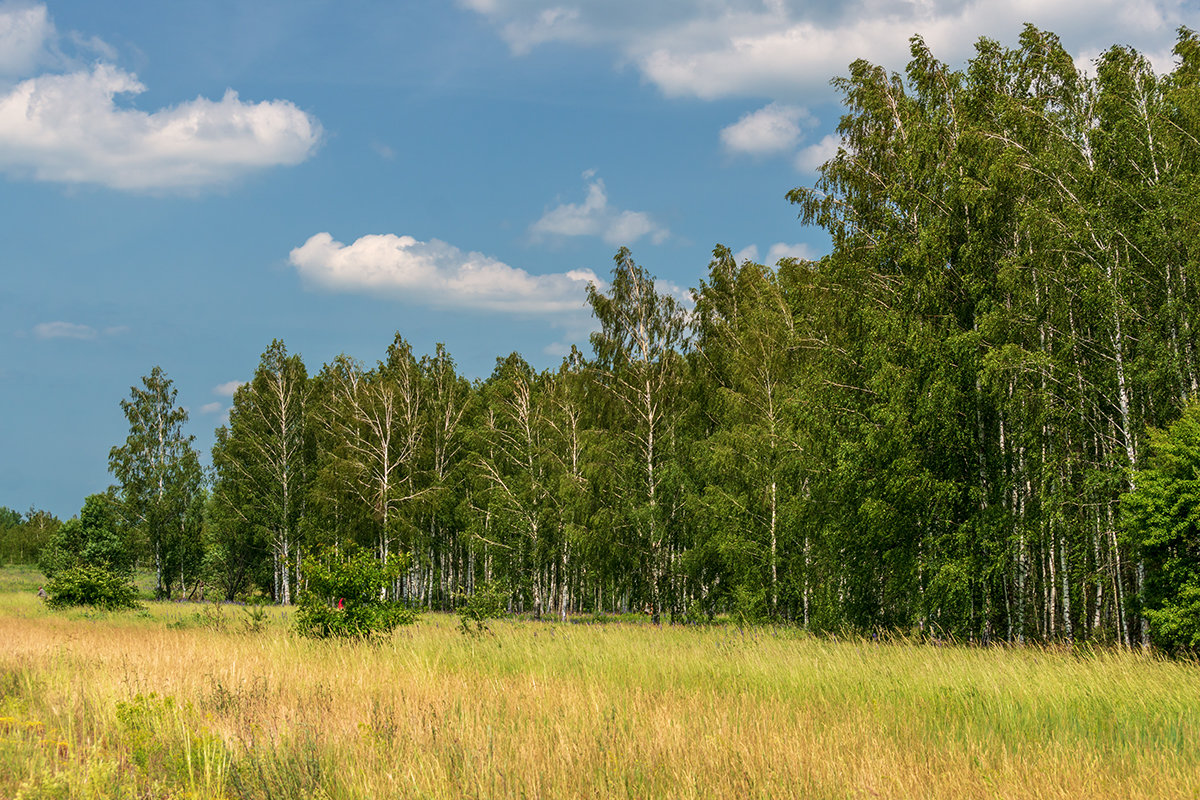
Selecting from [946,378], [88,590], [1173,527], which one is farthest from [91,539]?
[1173,527]

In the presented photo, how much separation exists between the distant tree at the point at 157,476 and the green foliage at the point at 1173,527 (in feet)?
150

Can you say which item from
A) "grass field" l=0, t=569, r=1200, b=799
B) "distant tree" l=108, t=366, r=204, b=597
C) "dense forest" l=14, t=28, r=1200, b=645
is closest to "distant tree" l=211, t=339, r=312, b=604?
"distant tree" l=108, t=366, r=204, b=597

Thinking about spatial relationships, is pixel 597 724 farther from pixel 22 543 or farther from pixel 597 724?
pixel 22 543

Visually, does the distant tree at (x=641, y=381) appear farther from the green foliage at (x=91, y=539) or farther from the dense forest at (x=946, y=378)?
the green foliage at (x=91, y=539)

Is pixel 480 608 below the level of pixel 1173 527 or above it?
below

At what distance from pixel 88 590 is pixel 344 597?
1888 centimetres

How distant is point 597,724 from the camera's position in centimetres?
624

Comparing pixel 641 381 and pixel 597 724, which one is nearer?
pixel 597 724

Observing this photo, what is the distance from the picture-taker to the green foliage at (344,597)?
1409 centimetres

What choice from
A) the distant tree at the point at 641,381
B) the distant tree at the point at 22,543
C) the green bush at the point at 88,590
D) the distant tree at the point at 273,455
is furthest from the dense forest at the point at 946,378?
the distant tree at the point at 22,543

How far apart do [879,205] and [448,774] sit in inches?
678

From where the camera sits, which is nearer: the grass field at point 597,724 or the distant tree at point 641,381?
the grass field at point 597,724

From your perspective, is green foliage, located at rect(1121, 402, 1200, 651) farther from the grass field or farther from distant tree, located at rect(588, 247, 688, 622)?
distant tree, located at rect(588, 247, 688, 622)

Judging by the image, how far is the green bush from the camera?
2736cm
